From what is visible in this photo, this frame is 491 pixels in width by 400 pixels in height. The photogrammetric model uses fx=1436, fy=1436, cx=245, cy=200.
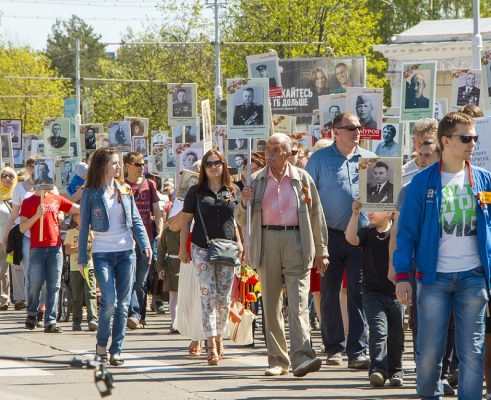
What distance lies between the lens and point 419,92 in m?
17.4

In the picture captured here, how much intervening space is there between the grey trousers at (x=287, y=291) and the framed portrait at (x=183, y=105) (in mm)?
11352

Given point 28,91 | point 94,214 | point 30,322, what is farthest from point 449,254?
point 28,91

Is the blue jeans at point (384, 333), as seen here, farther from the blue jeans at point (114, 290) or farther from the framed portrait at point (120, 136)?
the framed portrait at point (120, 136)

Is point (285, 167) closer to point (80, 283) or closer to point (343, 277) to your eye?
point (343, 277)

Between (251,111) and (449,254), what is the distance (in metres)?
5.85

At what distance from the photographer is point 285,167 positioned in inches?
456

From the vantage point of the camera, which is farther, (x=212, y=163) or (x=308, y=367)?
(x=212, y=163)

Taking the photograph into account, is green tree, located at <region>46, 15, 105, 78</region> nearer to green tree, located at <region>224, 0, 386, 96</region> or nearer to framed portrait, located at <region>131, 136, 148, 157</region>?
green tree, located at <region>224, 0, 386, 96</region>

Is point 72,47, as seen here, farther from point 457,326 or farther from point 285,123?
point 457,326

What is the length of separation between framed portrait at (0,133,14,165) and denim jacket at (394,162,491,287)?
21.0 metres

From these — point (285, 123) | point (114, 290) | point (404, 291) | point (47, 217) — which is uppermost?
point (285, 123)

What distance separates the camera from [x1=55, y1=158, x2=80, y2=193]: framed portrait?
22062 mm

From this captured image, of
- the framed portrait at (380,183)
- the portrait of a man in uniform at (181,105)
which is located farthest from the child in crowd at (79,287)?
the framed portrait at (380,183)

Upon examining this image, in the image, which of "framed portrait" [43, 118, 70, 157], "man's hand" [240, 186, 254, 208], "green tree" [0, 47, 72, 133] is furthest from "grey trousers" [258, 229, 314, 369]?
"green tree" [0, 47, 72, 133]
